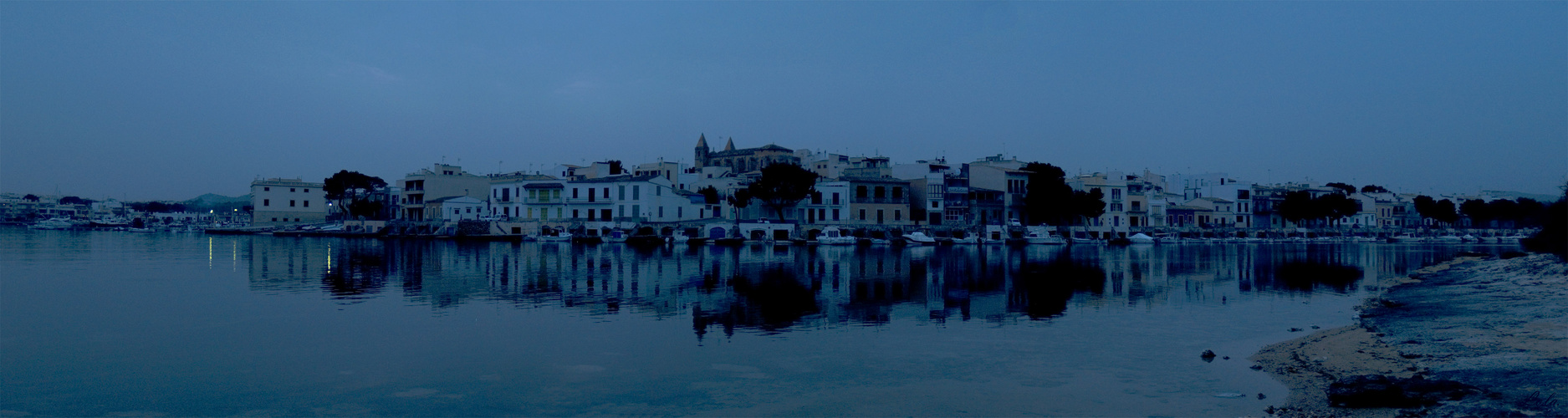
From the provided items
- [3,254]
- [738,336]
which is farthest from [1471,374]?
[3,254]

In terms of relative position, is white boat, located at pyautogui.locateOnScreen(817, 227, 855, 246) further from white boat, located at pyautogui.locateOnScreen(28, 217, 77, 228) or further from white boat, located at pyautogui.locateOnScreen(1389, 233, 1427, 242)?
white boat, located at pyautogui.locateOnScreen(28, 217, 77, 228)

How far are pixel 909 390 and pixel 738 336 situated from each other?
5.72 metres

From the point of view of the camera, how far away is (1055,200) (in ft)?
255

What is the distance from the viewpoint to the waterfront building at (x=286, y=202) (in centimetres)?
10231

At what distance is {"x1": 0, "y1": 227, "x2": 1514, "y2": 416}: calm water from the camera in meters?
12.7

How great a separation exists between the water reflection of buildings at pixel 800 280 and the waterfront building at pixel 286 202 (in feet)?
170

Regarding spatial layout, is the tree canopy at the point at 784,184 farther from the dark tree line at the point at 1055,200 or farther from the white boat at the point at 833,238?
the dark tree line at the point at 1055,200

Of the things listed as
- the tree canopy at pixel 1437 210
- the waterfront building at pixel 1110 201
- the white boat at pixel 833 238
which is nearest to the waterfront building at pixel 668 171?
the white boat at pixel 833 238

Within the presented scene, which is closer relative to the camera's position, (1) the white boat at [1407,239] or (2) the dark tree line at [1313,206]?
(2) the dark tree line at [1313,206]

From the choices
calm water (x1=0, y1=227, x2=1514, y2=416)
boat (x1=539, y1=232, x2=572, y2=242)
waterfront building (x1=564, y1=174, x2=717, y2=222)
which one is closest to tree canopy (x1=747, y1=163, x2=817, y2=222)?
waterfront building (x1=564, y1=174, x2=717, y2=222)

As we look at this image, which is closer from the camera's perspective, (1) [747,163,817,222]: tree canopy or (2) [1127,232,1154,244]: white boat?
(1) [747,163,817,222]: tree canopy

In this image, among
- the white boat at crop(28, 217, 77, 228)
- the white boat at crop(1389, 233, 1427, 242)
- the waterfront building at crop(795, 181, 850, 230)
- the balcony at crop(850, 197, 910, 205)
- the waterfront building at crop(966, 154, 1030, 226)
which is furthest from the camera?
the white boat at crop(28, 217, 77, 228)

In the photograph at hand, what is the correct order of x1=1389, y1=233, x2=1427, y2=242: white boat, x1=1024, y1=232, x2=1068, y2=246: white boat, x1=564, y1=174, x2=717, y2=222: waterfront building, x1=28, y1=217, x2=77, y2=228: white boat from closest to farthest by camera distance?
x1=564, y1=174, x2=717, y2=222: waterfront building
x1=1024, y1=232, x2=1068, y2=246: white boat
x1=1389, y1=233, x2=1427, y2=242: white boat
x1=28, y1=217, x2=77, y2=228: white boat

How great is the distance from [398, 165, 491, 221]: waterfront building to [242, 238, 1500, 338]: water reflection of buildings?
32523mm
